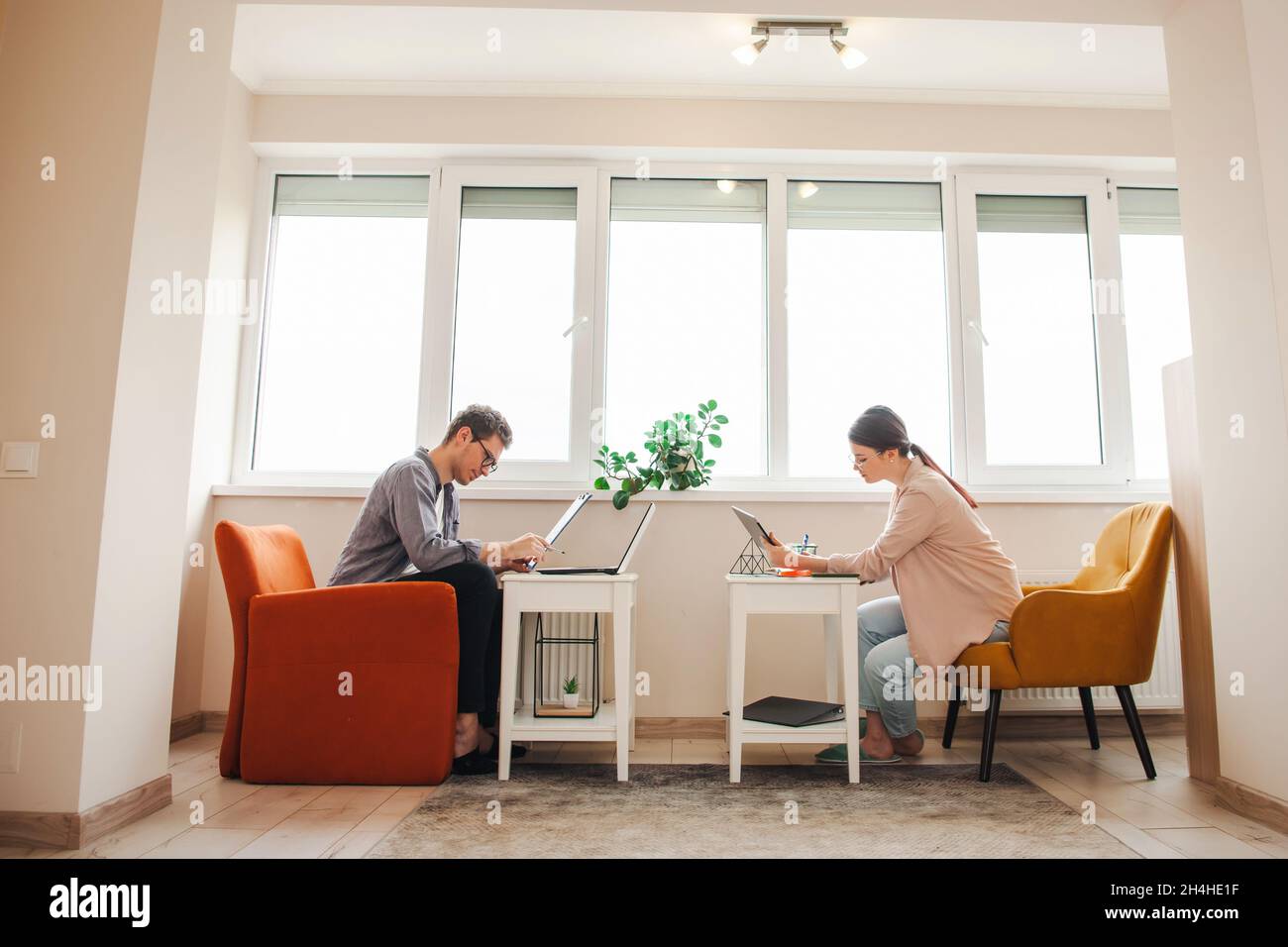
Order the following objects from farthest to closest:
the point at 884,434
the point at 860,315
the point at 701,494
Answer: the point at 860,315 < the point at 701,494 < the point at 884,434

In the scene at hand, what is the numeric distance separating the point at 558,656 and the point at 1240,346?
2354 mm

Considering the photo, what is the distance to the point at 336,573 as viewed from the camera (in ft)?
7.80

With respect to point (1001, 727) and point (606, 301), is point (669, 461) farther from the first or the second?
point (1001, 727)

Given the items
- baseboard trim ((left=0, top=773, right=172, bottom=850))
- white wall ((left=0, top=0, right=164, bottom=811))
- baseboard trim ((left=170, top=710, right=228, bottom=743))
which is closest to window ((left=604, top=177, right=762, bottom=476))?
white wall ((left=0, top=0, right=164, bottom=811))

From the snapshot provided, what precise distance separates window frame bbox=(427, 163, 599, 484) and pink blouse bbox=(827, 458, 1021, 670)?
51.4 inches

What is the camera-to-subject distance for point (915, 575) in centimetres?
242

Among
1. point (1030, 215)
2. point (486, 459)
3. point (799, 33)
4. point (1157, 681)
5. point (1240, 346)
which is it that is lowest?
point (1157, 681)

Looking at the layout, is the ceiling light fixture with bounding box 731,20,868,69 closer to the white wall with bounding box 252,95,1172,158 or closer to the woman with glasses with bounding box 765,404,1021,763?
the white wall with bounding box 252,95,1172,158

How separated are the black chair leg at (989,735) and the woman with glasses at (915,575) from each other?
0.54ft

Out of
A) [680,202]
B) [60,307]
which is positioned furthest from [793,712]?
[60,307]
